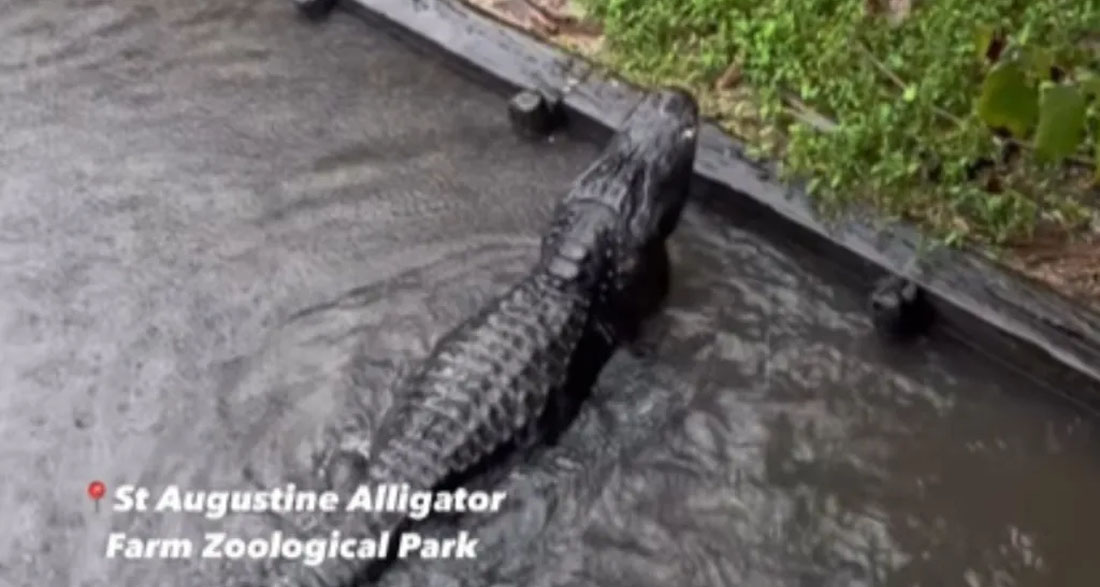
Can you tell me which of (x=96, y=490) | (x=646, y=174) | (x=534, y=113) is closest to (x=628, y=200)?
(x=646, y=174)

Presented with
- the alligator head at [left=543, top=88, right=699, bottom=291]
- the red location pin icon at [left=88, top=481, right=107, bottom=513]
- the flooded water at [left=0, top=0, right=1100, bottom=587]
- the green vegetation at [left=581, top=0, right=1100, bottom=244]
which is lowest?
the red location pin icon at [left=88, top=481, right=107, bottom=513]

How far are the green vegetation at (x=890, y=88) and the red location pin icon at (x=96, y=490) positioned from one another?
215cm

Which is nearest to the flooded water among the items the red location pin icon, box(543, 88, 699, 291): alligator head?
the red location pin icon

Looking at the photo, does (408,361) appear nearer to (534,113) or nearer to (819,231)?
(534,113)

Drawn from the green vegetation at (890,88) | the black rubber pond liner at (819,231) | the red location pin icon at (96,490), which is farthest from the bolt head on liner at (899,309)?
the red location pin icon at (96,490)

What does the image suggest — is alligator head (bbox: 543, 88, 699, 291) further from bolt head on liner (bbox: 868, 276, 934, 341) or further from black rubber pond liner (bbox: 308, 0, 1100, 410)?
bolt head on liner (bbox: 868, 276, 934, 341)

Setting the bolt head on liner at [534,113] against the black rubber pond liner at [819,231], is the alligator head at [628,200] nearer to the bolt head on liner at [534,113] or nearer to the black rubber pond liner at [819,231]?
the black rubber pond liner at [819,231]

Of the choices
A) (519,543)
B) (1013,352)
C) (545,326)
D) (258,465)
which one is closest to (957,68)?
(1013,352)

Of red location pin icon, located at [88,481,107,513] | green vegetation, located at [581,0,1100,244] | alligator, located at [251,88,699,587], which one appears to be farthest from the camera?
green vegetation, located at [581,0,1100,244]

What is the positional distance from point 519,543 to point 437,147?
1.67 metres

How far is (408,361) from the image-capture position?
4.35 metres

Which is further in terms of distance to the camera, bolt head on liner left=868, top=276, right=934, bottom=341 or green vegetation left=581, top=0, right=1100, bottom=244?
green vegetation left=581, top=0, right=1100, bottom=244

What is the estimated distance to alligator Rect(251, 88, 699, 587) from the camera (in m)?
3.82

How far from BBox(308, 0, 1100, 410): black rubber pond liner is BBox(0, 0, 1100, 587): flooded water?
72 mm
